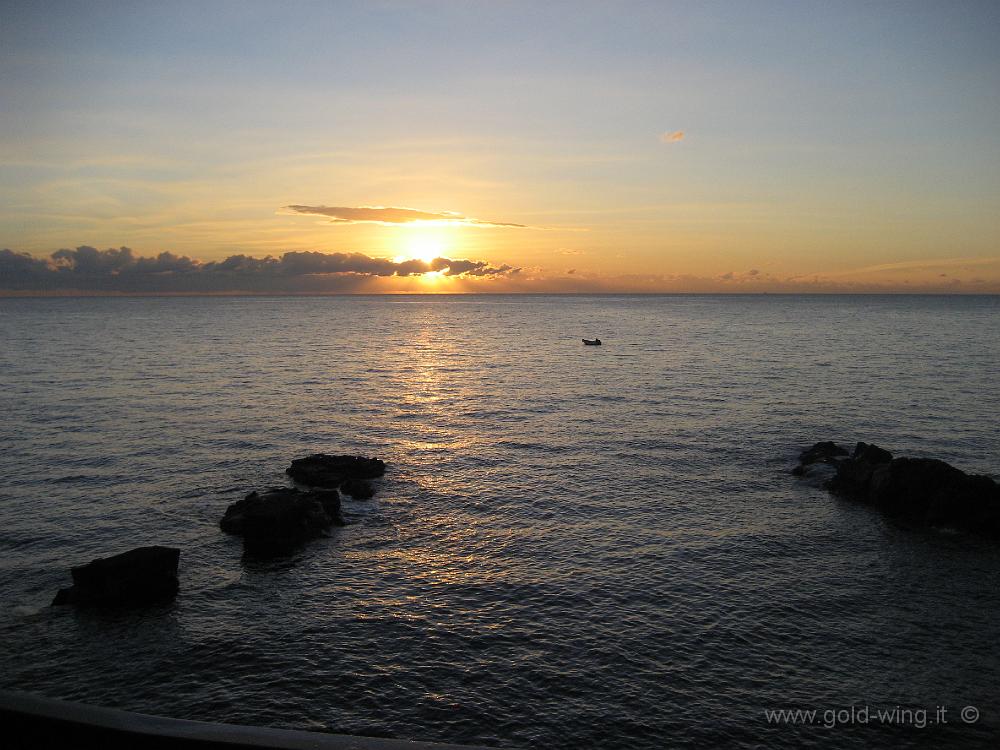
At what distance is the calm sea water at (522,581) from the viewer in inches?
723

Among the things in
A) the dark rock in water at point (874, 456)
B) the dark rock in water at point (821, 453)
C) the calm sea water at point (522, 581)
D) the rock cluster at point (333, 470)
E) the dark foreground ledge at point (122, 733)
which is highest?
the dark foreground ledge at point (122, 733)

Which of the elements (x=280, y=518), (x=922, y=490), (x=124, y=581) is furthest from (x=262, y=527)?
(x=922, y=490)

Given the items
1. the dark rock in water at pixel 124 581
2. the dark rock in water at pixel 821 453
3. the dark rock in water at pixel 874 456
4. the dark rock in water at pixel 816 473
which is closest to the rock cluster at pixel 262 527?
the dark rock in water at pixel 124 581

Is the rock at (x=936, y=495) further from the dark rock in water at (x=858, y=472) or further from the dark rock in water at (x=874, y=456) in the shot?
the dark rock in water at (x=874, y=456)

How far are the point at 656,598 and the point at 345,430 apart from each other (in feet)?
115

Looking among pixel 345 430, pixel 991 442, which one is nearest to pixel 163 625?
pixel 345 430

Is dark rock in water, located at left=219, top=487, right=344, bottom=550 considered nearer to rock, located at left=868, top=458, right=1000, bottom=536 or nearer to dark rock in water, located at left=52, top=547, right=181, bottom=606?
dark rock in water, located at left=52, top=547, right=181, bottom=606

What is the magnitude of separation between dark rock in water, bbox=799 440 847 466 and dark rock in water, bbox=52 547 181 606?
36.6 m

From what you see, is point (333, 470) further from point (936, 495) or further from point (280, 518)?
point (936, 495)

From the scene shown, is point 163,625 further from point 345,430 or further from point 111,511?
point 345,430

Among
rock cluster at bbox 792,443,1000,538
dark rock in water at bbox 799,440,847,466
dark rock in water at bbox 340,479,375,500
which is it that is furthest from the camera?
dark rock in water at bbox 799,440,847,466

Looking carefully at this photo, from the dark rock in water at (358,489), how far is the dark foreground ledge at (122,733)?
30.9 metres

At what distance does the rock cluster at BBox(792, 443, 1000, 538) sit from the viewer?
31.0 meters

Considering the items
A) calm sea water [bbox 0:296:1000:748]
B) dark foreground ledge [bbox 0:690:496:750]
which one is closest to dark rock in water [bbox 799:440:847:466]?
calm sea water [bbox 0:296:1000:748]
